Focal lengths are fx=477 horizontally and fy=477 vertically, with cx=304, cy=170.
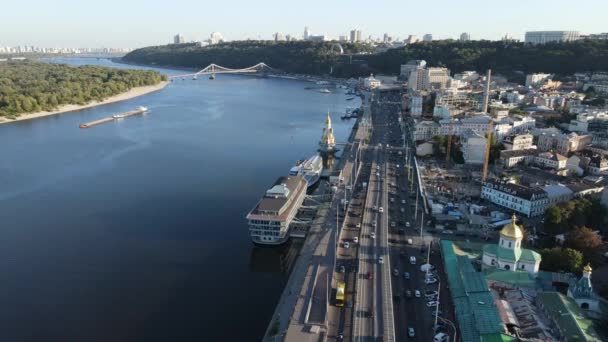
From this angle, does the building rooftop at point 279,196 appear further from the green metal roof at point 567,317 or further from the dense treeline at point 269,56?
the dense treeline at point 269,56

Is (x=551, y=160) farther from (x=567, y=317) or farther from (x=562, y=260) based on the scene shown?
(x=567, y=317)

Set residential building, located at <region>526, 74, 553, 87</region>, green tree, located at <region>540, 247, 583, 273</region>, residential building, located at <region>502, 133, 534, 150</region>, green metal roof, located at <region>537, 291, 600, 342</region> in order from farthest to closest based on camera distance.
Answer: residential building, located at <region>526, 74, 553, 87</region>
residential building, located at <region>502, 133, 534, 150</region>
green tree, located at <region>540, 247, 583, 273</region>
green metal roof, located at <region>537, 291, 600, 342</region>

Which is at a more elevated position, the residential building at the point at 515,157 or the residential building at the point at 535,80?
the residential building at the point at 535,80

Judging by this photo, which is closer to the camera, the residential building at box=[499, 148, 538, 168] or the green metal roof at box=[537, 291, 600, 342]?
the green metal roof at box=[537, 291, 600, 342]

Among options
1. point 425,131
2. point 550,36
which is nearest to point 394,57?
point 550,36

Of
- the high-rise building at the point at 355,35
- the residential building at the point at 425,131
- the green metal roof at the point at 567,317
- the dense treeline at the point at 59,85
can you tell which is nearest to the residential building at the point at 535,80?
the residential building at the point at 425,131

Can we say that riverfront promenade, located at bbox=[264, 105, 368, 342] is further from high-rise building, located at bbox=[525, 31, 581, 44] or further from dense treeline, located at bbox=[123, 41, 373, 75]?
dense treeline, located at bbox=[123, 41, 373, 75]

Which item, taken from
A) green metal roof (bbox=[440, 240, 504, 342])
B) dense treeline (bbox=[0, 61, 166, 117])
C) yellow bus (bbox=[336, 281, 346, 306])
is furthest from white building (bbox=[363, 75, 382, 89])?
yellow bus (bbox=[336, 281, 346, 306])
